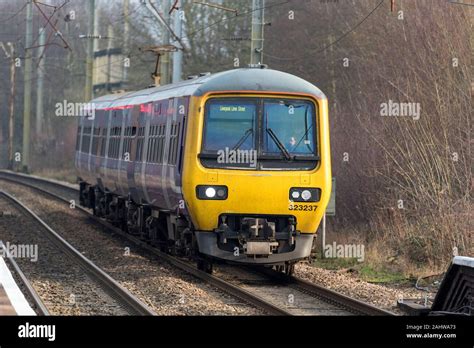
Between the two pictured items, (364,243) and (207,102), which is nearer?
(207,102)

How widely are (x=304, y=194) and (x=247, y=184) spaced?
0.84 metres

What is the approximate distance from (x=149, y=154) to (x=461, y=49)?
7.06 metres

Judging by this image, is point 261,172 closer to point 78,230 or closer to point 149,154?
point 149,154

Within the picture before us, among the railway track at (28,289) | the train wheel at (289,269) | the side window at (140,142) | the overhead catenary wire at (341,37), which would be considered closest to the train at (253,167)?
the train wheel at (289,269)

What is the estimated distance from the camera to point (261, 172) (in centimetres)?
1460

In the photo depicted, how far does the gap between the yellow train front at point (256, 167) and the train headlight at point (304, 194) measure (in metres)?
0.01

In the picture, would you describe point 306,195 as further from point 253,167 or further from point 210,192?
point 210,192

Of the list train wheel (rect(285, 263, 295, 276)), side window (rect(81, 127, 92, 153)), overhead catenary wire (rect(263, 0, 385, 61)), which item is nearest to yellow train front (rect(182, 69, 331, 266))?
train wheel (rect(285, 263, 295, 276))

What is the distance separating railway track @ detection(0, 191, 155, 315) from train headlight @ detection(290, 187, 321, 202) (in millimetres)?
2728

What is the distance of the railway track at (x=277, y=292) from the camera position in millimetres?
12492

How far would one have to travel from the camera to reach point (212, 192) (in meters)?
14.6

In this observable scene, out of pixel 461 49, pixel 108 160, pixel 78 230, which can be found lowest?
pixel 78 230

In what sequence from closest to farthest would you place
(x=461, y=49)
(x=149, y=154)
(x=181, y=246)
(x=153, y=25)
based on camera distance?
(x=181, y=246) → (x=149, y=154) → (x=461, y=49) → (x=153, y=25)
